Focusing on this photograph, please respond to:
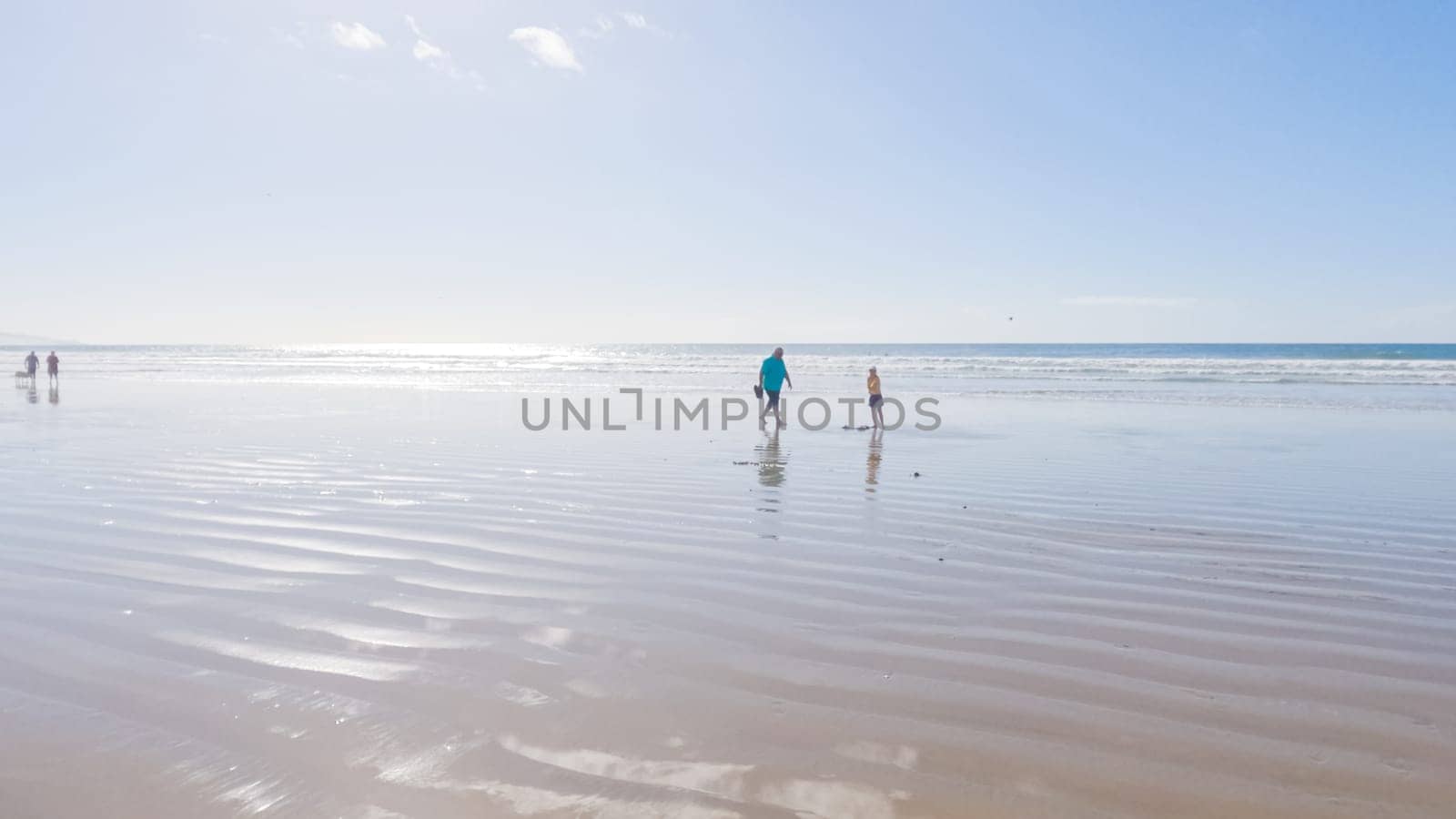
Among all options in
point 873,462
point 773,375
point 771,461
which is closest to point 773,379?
point 773,375

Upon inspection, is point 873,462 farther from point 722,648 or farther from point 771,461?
point 722,648

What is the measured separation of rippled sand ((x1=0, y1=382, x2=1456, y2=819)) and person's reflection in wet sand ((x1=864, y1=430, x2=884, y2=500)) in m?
0.18

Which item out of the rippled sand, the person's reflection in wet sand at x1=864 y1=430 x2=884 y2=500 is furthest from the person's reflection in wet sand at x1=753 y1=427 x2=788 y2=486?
the person's reflection in wet sand at x1=864 y1=430 x2=884 y2=500

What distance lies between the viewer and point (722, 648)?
4543mm

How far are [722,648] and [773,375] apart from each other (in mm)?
13358

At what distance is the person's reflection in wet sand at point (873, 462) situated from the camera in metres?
9.76

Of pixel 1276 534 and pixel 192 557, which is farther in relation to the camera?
pixel 1276 534

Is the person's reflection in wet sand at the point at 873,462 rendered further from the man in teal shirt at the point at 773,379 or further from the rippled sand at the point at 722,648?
the man in teal shirt at the point at 773,379

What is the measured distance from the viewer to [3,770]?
3.22 m

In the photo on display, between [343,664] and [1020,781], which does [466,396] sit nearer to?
[343,664]

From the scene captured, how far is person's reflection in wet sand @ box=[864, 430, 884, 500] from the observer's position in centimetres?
976

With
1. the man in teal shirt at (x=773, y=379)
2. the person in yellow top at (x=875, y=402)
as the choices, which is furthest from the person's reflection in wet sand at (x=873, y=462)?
the man in teal shirt at (x=773, y=379)

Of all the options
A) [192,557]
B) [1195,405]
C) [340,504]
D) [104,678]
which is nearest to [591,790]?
[104,678]

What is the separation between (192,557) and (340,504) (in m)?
2.06
